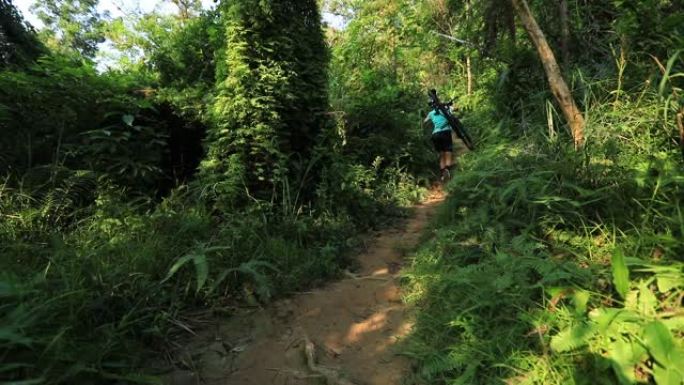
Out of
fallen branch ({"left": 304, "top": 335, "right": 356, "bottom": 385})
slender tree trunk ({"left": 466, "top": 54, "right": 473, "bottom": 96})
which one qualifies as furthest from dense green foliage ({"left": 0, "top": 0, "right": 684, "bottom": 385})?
slender tree trunk ({"left": 466, "top": 54, "right": 473, "bottom": 96})

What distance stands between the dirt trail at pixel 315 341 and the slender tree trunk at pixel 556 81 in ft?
8.51

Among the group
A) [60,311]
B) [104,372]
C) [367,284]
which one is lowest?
[367,284]

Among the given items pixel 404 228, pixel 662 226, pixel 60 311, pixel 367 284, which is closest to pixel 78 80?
pixel 60 311

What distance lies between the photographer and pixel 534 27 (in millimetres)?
4910

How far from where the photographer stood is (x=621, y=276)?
2453mm

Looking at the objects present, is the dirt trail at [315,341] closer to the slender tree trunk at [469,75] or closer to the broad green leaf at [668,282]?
the broad green leaf at [668,282]

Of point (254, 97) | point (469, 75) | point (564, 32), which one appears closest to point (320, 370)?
point (254, 97)

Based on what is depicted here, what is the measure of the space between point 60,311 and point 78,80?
10.4 feet

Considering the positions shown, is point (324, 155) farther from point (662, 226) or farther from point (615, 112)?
point (662, 226)

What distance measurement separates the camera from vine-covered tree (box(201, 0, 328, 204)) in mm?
5094

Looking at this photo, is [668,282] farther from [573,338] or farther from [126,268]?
[126,268]

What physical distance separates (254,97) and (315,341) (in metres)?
3.13

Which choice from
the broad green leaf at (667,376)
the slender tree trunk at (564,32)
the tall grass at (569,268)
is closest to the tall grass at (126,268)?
the tall grass at (569,268)

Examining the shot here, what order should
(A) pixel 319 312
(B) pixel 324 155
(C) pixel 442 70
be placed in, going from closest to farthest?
(A) pixel 319 312
(B) pixel 324 155
(C) pixel 442 70
